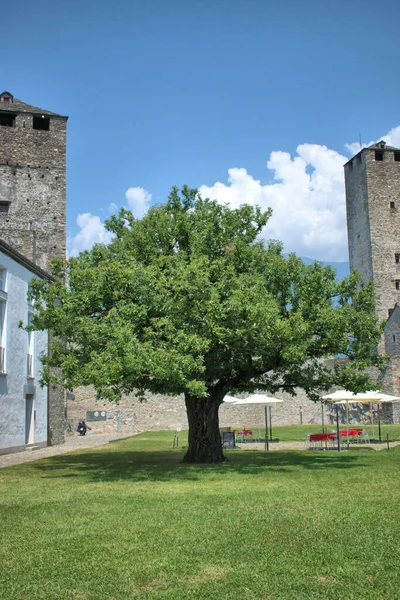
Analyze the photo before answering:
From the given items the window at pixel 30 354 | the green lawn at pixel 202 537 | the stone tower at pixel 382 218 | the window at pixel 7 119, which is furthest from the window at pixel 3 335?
the stone tower at pixel 382 218

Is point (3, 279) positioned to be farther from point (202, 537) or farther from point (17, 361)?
point (202, 537)

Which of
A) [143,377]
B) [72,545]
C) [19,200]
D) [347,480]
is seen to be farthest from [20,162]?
[72,545]

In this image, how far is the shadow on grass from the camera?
45.3 feet

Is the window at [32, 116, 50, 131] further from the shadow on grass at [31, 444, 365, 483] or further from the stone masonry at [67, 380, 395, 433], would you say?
the shadow on grass at [31, 444, 365, 483]

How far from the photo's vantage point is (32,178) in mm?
35500

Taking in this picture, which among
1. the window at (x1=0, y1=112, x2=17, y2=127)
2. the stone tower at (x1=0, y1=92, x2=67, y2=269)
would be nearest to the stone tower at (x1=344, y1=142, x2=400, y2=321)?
the stone tower at (x1=0, y1=92, x2=67, y2=269)

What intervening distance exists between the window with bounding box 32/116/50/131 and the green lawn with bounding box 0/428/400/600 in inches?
1096

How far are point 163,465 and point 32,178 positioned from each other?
78.5 feet

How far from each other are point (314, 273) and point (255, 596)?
11730mm

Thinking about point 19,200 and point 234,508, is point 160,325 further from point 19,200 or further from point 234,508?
point 19,200

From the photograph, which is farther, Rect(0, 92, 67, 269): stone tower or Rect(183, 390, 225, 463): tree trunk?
Rect(0, 92, 67, 269): stone tower

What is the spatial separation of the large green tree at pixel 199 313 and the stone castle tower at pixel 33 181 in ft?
54.9

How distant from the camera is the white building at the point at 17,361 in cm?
2130

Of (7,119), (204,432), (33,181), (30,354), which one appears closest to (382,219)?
(33,181)
